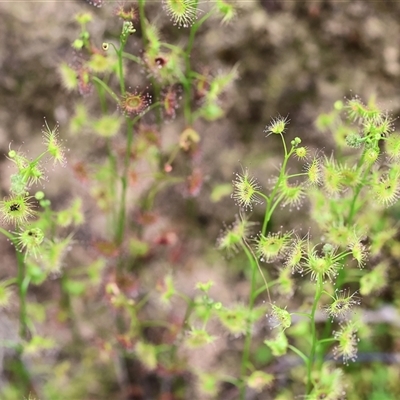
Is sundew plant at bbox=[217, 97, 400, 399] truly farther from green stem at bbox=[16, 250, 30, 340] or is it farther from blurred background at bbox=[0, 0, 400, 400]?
green stem at bbox=[16, 250, 30, 340]

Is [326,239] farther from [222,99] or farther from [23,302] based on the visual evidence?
[23,302]

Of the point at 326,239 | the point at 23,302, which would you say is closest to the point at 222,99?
the point at 326,239

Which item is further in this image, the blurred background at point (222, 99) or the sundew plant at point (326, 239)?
the blurred background at point (222, 99)

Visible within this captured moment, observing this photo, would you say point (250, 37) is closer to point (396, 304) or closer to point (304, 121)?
point (304, 121)

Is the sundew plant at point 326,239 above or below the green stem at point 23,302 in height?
above

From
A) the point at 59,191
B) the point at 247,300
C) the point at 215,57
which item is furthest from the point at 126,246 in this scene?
the point at 215,57

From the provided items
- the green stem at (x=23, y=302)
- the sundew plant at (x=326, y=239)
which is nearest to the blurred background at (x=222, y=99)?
the sundew plant at (x=326, y=239)

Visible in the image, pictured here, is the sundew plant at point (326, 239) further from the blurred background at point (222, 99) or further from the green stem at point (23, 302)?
the green stem at point (23, 302)

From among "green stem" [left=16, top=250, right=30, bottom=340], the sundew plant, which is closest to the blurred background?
the sundew plant

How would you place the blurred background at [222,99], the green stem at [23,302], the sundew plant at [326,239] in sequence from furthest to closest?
the blurred background at [222,99], the green stem at [23,302], the sundew plant at [326,239]
